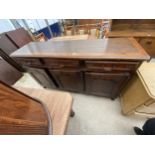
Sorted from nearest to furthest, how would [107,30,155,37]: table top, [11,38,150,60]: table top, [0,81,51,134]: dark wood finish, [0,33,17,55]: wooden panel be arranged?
[0,81,51,134]: dark wood finish → [11,38,150,60]: table top → [107,30,155,37]: table top → [0,33,17,55]: wooden panel

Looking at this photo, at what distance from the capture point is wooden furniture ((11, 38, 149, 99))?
84 centimetres

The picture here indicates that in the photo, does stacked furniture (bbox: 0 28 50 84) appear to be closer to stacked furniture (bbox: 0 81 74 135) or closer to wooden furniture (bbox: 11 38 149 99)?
wooden furniture (bbox: 11 38 149 99)

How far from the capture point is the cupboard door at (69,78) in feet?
3.60

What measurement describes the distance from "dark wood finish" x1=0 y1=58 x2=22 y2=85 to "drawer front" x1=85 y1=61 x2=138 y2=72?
1.59 m

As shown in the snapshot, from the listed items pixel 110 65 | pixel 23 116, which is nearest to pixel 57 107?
pixel 23 116

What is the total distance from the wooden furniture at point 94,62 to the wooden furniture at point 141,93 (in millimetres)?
130

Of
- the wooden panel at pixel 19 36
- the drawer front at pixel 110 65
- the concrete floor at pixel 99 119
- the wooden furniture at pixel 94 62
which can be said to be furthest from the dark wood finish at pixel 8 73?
the drawer front at pixel 110 65

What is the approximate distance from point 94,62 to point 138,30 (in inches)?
45.2

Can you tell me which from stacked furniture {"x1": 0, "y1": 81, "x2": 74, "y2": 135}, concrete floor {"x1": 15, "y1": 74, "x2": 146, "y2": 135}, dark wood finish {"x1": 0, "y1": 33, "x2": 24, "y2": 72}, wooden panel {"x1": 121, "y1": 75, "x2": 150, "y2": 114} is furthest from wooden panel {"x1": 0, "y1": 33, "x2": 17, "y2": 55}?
wooden panel {"x1": 121, "y1": 75, "x2": 150, "y2": 114}

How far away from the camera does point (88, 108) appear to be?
4.58 ft

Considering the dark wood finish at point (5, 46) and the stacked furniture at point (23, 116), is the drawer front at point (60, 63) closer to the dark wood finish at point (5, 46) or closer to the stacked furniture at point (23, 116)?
the stacked furniture at point (23, 116)

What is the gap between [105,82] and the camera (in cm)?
110
